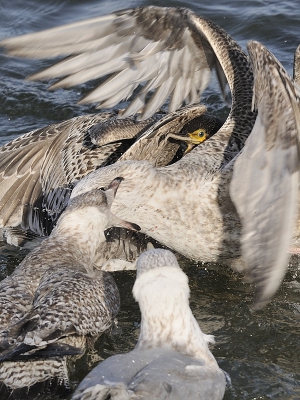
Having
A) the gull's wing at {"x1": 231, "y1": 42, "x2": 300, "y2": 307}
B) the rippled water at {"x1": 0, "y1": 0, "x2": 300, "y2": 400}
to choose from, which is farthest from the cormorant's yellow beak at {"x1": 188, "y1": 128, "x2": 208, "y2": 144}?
the gull's wing at {"x1": 231, "y1": 42, "x2": 300, "y2": 307}

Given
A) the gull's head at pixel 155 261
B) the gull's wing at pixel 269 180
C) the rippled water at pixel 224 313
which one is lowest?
the rippled water at pixel 224 313

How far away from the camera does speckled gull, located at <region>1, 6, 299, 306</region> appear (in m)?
5.37

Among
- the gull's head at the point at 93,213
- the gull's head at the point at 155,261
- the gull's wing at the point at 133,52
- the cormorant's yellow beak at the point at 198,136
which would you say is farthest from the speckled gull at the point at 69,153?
the gull's head at the point at 155,261

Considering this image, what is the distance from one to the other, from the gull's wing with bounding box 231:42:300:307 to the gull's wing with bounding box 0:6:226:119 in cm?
175

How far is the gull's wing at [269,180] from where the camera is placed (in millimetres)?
5172

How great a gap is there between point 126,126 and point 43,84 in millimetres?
3751

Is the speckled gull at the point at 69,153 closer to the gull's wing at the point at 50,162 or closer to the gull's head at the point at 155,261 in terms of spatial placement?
the gull's wing at the point at 50,162

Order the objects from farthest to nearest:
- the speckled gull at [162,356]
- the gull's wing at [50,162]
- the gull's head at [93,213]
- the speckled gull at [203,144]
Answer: the gull's wing at [50,162] → the gull's head at [93,213] → the speckled gull at [203,144] → the speckled gull at [162,356]

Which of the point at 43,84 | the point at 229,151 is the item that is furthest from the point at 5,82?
the point at 229,151

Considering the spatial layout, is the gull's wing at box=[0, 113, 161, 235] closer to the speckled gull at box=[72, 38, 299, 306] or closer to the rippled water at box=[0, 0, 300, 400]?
the rippled water at box=[0, 0, 300, 400]

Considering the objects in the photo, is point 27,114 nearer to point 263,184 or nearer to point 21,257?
point 21,257

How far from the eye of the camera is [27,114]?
10.4 meters

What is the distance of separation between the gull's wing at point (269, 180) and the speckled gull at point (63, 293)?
972 millimetres

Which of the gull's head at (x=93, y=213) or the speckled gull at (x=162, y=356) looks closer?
the speckled gull at (x=162, y=356)
